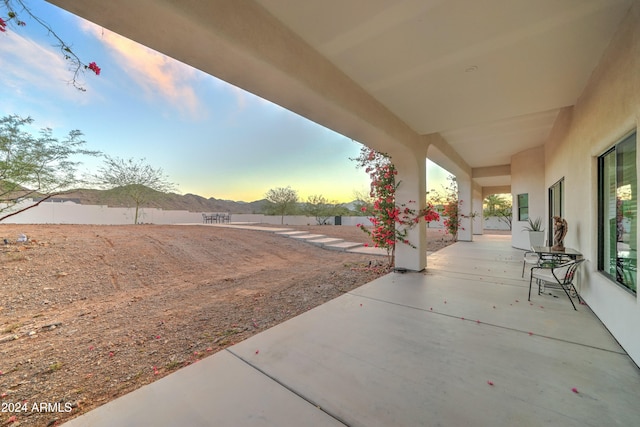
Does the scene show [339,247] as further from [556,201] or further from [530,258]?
[556,201]

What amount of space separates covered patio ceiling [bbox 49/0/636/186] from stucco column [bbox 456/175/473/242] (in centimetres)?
667

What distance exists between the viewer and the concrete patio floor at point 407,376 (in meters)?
1.38

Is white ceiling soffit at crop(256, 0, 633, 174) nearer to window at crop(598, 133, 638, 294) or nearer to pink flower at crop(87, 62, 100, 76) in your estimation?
window at crop(598, 133, 638, 294)

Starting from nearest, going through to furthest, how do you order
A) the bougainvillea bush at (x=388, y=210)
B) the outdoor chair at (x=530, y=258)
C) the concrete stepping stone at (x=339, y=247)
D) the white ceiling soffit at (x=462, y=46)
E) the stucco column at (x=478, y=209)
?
the white ceiling soffit at (x=462, y=46) → the outdoor chair at (x=530, y=258) → the bougainvillea bush at (x=388, y=210) → the concrete stepping stone at (x=339, y=247) → the stucco column at (x=478, y=209)

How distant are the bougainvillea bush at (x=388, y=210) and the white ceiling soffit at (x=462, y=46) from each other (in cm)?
161

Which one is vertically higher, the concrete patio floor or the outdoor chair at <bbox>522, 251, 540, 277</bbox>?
the outdoor chair at <bbox>522, 251, 540, 277</bbox>

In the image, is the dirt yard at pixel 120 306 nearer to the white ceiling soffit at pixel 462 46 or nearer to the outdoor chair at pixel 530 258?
the outdoor chair at pixel 530 258

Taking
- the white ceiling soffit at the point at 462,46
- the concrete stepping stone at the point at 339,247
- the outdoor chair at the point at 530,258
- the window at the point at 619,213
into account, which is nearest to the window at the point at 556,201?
the outdoor chair at the point at 530,258

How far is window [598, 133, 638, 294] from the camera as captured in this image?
2096mm

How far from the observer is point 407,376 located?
68.4 inches

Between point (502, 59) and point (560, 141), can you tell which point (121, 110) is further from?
point (560, 141)

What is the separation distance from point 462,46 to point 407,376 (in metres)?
3.08

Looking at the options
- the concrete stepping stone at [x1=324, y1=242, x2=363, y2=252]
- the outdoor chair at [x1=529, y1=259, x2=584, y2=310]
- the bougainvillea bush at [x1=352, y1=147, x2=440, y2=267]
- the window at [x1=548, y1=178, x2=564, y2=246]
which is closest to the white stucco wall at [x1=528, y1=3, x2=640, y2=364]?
the outdoor chair at [x1=529, y1=259, x2=584, y2=310]

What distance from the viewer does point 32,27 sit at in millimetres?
1604
